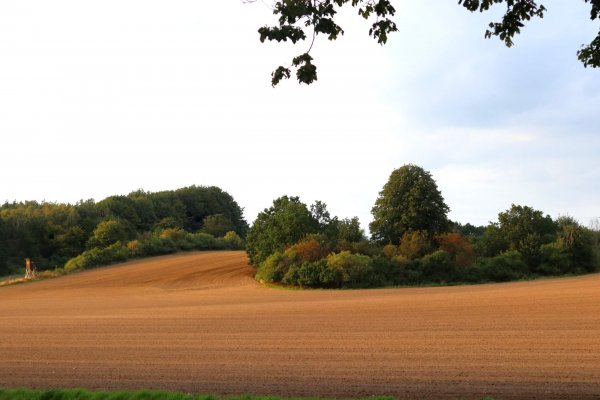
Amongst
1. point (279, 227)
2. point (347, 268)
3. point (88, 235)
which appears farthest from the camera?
point (88, 235)

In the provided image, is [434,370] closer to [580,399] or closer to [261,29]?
[580,399]

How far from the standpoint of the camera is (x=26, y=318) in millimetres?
29141

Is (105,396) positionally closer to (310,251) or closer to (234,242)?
(310,251)

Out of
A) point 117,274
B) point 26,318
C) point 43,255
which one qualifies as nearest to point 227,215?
point 43,255

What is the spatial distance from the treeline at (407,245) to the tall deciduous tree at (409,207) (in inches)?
3.2

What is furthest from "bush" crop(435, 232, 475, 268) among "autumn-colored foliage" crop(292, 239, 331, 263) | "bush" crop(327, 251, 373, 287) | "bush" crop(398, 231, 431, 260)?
"autumn-colored foliage" crop(292, 239, 331, 263)

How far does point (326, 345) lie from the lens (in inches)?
673

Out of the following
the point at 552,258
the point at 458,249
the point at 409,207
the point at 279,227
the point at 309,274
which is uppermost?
the point at 409,207

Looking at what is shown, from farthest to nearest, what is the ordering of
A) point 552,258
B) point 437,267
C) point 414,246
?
point 552,258 < point 414,246 < point 437,267

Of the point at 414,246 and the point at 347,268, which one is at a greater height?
the point at 414,246

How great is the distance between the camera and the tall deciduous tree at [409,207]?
51.3 metres

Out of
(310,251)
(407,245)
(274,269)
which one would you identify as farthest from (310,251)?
(407,245)

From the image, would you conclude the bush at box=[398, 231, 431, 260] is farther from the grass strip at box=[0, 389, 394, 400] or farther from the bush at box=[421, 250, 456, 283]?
the grass strip at box=[0, 389, 394, 400]

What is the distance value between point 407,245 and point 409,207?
15.4 feet
